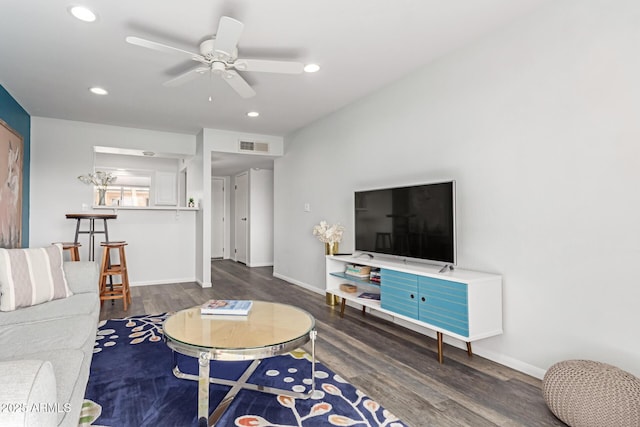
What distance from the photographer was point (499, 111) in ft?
8.29

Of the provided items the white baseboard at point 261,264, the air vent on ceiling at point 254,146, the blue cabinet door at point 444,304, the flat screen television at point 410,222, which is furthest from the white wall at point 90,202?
the blue cabinet door at point 444,304

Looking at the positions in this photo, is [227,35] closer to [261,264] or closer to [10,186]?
[10,186]

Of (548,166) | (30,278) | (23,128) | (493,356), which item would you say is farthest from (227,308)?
(23,128)

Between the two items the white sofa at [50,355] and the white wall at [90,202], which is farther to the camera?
the white wall at [90,202]

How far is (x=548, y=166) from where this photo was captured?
2.23m

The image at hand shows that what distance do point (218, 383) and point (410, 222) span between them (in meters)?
1.91

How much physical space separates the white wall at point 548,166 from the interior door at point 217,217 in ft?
21.5

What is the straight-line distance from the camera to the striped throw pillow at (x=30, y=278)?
2318 mm

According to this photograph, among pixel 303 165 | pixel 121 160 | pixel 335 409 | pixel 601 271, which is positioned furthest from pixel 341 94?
pixel 121 160

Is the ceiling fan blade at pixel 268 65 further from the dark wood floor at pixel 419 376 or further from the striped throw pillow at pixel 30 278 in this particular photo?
the dark wood floor at pixel 419 376

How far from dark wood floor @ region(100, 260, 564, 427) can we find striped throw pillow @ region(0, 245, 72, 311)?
1.24 meters

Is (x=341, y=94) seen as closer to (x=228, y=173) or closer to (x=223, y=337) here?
(x=223, y=337)

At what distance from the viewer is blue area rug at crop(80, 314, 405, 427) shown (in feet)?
5.84

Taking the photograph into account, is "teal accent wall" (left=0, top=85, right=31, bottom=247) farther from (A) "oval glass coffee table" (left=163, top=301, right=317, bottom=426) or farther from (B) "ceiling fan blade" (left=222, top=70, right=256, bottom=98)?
(A) "oval glass coffee table" (left=163, top=301, right=317, bottom=426)
